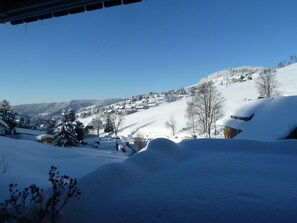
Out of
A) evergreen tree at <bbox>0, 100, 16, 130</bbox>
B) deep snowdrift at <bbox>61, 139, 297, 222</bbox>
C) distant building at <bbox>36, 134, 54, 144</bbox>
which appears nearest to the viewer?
deep snowdrift at <bbox>61, 139, 297, 222</bbox>

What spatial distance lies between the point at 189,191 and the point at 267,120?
20548 millimetres

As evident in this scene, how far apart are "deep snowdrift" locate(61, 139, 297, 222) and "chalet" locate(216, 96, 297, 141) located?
1469 centimetres

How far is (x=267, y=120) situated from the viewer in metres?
22.2

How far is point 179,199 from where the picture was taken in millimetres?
3619

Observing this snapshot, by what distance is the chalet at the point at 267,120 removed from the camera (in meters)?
19.5

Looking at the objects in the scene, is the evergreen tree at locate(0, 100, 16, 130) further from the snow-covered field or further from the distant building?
the snow-covered field

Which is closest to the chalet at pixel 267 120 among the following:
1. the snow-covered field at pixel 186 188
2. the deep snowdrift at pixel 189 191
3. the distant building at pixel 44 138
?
the snow-covered field at pixel 186 188

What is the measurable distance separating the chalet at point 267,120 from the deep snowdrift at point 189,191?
14686 mm

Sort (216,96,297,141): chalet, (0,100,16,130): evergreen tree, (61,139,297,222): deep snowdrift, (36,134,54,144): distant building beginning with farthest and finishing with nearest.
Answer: (0,100,16,130): evergreen tree, (36,134,54,144): distant building, (216,96,297,141): chalet, (61,139,297,222): deep snowdrift

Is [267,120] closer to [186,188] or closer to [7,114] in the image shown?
[186,188]

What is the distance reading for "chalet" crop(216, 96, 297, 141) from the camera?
63.9 ft

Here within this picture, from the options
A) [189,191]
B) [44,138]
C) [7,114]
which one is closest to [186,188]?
[189,191]

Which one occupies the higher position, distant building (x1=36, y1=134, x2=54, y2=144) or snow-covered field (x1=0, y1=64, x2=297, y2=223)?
snow-covered field (x1=0, y1=64, x2=297, y2=223)

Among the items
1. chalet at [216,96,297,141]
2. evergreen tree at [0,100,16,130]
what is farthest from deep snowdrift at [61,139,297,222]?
evergreen tree at [0,100,16,130]
